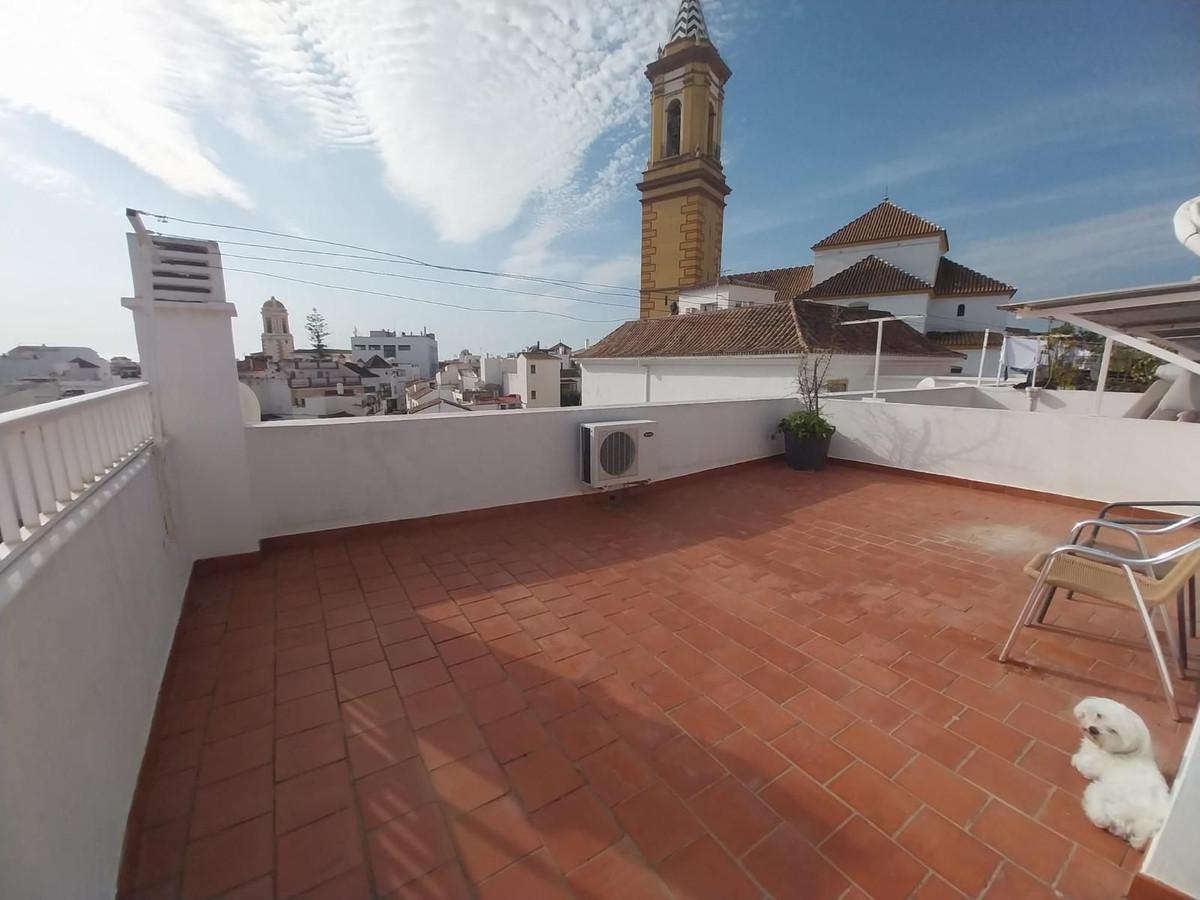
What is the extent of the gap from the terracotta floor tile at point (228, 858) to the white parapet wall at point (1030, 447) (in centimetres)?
634

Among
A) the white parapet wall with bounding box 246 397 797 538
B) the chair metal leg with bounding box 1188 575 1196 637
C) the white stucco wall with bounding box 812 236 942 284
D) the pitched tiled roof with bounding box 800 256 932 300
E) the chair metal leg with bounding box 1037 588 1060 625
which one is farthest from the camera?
the white stucco wall with bounding box 812 236 942 284

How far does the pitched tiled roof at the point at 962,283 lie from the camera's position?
65.3 ft

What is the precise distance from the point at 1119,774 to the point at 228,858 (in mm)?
2588

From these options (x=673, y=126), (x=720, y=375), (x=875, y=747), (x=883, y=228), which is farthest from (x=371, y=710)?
(x=883, y=228)

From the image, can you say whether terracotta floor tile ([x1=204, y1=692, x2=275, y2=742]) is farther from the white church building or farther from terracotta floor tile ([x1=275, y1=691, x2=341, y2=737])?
the white church building

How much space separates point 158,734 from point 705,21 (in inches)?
1058

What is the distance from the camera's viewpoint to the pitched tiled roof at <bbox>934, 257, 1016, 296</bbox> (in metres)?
19.9

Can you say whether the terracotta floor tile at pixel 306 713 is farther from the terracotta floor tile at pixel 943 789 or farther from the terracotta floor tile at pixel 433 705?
the terracotta floor tile at pixel 943 789

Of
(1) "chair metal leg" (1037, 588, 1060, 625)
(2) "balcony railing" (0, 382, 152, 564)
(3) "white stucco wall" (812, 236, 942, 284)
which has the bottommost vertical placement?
(1) "chair metal leg" (1037, 588, 1060, 625)

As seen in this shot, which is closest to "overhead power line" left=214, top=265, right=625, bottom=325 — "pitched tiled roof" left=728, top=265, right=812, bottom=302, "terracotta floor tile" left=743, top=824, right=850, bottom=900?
"terracotta floor tile" left=743, top=824, right=850, bottom=900

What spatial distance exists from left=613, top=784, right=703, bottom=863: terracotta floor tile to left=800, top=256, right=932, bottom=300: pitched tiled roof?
76.0ft

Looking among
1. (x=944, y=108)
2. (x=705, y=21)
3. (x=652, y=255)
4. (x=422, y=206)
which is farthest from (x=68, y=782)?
(x=705, y=21)

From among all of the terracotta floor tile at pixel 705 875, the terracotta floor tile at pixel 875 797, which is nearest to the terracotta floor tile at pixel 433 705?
the terracotta floor tile at pixel 705 875

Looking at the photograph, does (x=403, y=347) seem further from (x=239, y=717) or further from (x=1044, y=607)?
(x=1044, y=607)
